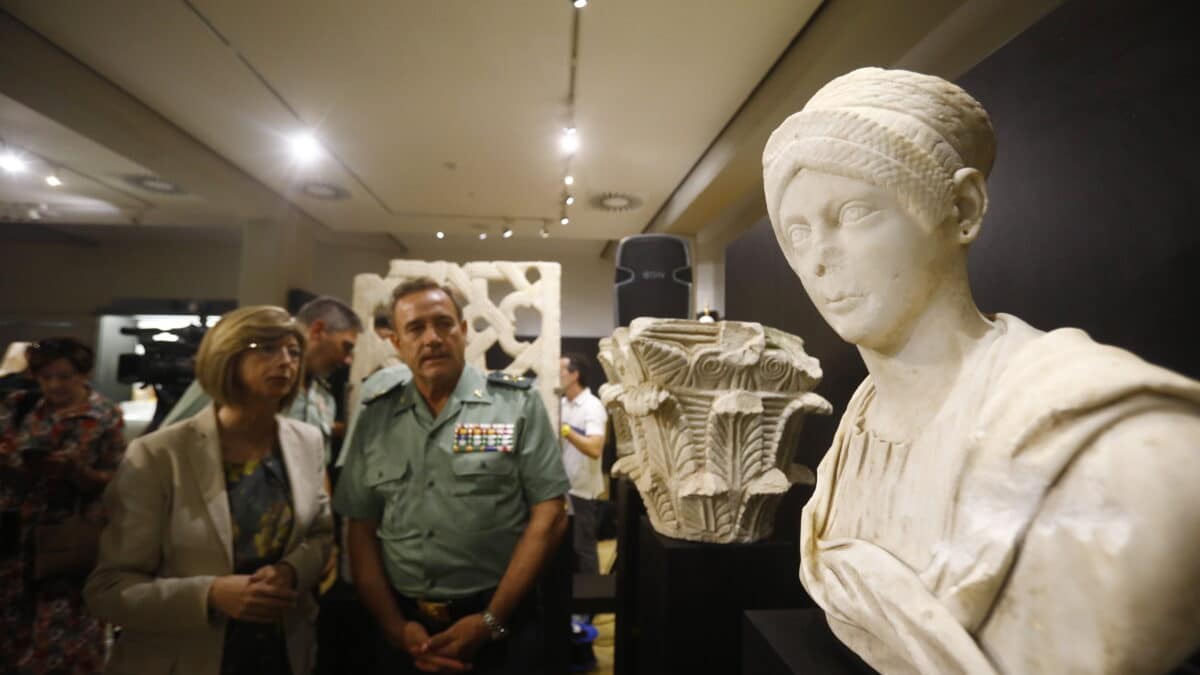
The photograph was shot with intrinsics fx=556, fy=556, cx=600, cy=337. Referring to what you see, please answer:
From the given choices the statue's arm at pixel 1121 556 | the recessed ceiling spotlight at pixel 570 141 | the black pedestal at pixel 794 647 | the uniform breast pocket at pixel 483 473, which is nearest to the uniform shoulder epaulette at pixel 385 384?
the uniform breast pocket at pixel 483 473

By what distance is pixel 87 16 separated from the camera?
2.89 metres

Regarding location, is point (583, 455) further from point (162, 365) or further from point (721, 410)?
point (162, 365)

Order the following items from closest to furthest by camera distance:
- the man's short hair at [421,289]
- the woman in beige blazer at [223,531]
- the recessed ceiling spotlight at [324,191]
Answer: the woman in beige blazer at [223,531], the man's short hair at [421,289], the recessed ceiling spotlight at [324,191]

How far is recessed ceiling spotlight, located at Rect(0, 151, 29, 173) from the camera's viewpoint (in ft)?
9.82

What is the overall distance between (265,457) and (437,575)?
70 centimetres

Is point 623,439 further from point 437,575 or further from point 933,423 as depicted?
point 933,423

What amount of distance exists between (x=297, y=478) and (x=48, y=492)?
36.4 inches

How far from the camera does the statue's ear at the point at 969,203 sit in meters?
0.86

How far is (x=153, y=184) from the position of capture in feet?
13.8

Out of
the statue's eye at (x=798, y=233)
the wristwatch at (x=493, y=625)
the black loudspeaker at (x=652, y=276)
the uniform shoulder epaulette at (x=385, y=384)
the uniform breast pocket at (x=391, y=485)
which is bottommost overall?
the wristwatch at (x=493, y=625)

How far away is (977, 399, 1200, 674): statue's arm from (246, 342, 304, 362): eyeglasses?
193 centimetres

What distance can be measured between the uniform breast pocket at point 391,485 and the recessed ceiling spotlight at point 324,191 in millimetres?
3885

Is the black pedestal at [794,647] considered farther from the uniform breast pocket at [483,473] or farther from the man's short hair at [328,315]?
the man's short hair at [328,315]

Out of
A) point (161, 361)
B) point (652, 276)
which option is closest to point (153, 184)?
point (161, 361)
